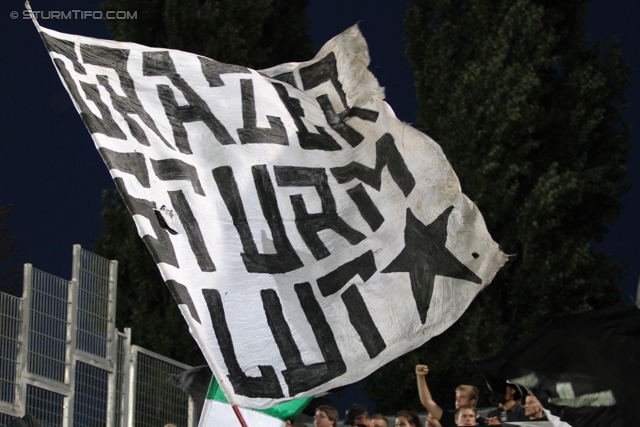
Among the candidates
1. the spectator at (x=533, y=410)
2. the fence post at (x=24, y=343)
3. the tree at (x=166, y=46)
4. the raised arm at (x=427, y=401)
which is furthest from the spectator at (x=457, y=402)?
the tree at (x=166, y=46)

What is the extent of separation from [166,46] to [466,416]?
12.2m

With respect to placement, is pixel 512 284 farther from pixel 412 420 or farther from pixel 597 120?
pixel 412 420

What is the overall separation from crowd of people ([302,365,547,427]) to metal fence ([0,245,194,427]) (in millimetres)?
2923

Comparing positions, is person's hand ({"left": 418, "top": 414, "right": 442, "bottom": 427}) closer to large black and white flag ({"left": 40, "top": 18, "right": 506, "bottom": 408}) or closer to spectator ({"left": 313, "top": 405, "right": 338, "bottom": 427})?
spectator ({"left": 313, "top": 405, "right": 338, "bottom": 427})

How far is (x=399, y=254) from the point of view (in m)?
8.13

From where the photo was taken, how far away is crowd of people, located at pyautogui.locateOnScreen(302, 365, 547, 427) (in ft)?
28.3

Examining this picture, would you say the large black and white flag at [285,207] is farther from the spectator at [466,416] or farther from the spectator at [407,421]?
the spectator at [407,421]

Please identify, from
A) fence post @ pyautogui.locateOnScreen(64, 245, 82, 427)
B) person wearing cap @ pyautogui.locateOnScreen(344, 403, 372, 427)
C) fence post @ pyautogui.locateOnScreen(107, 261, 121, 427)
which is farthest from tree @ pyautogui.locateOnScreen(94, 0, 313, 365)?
person wearing cap @ pyautogui.locateOnScreen(344, 403, 372, 427)

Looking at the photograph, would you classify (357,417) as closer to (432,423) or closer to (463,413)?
(432,423)

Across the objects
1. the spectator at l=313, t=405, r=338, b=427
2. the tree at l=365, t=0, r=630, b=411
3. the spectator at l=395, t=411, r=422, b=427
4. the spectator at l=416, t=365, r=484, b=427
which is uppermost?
the tree at l=365, t=0, r=630, b=411

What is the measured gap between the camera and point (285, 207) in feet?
26.6

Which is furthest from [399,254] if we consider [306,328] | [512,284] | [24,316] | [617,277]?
[617,277]

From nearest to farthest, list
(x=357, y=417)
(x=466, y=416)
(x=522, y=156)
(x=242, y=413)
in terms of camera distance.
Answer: (x=466, y=416), (x=242, y=413), (x=357, y=417), (x=522, y=156)

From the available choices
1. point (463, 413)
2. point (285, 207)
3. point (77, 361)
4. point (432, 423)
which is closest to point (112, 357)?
point (77, 361)
